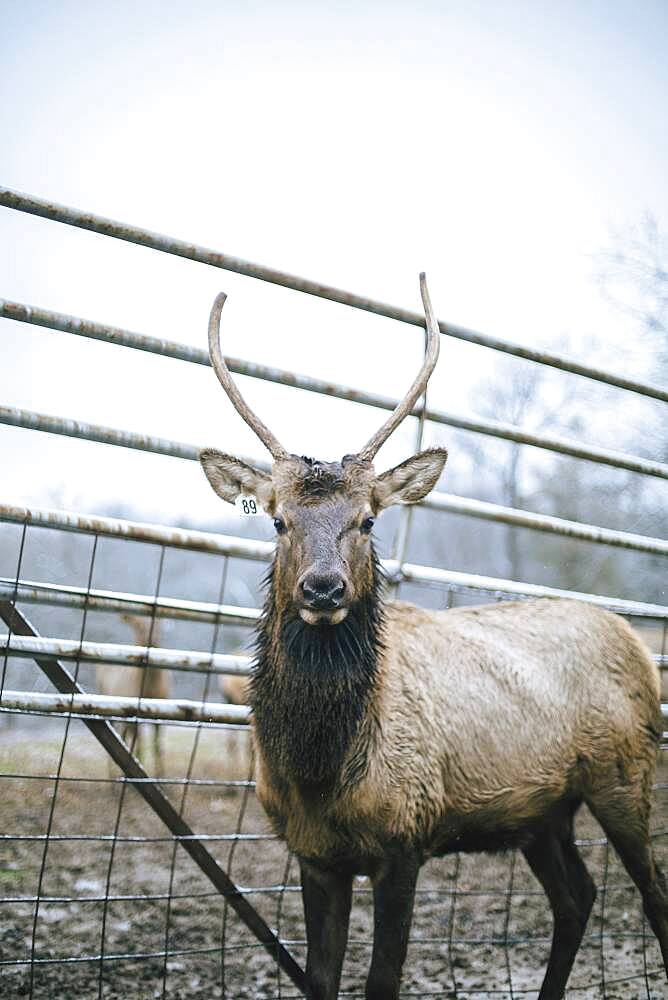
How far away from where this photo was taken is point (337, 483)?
3660 millimetres

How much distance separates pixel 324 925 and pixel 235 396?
2130mm

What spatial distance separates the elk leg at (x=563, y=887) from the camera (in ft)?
14.6

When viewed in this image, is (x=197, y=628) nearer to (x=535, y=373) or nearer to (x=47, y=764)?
(x=47, y=764)

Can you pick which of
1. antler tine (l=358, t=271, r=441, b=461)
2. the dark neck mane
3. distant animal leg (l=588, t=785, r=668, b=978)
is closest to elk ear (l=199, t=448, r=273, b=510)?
antler tine (l=358, t=271, r=441, b=461)

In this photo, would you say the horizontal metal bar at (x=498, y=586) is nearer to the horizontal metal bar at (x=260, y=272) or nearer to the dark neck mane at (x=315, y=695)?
the dark neck mane at (x=315, y=695)

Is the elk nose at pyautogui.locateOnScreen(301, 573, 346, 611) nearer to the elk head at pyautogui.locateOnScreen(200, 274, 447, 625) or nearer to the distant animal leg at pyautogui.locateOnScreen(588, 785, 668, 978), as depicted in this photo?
the elk head at pyautogui.locateOnScreen(200, 274, 447, 625)

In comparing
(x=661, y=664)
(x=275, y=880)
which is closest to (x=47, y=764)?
(x=275, y=880)

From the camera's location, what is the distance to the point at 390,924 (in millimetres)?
3459

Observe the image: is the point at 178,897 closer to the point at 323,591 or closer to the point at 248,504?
the point at 323,591

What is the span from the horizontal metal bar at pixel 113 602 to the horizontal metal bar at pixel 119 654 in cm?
15

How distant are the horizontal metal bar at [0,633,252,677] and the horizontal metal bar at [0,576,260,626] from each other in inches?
5.8

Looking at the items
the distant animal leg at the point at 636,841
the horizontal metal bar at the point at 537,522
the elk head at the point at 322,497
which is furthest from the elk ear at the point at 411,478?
the distant animal leg at the point at 636,841

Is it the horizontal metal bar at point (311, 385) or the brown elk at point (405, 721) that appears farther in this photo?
the horizontal metal bar at point (311, 385)

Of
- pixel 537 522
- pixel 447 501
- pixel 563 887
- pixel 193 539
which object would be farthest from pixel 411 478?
pixel 563 887
